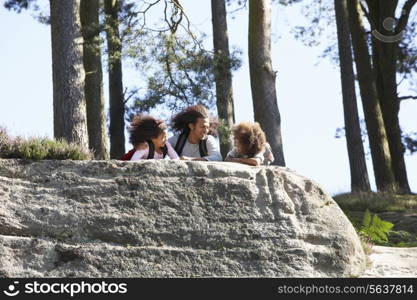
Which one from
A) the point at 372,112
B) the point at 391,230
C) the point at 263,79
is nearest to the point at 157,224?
the point at 391,230

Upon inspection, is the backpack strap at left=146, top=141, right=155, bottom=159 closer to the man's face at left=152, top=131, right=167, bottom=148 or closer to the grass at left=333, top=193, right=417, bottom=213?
the man's face at left=152, top=131, right=167, bottom=148

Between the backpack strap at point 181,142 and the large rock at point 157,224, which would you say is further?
the backpack strap at point 181,142

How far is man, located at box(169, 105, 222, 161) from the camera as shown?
7645 mm

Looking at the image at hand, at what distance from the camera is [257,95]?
12516 millimetres

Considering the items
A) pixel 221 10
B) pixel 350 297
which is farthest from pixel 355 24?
pixel 350 297

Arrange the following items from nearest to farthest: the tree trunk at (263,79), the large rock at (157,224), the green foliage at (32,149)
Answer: the large rock at (157,224), the green foliage at (32,149), the tree trunk at (263,79)

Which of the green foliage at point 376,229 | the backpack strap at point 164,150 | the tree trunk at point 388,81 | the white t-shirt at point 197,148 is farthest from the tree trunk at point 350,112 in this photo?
the backpack strap at point 164,150

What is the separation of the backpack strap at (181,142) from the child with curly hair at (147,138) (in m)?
0.43

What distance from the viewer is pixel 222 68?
48.2ft

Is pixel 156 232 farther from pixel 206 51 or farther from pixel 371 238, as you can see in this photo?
pixel 206 51

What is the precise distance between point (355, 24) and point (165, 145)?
11245 millimetres

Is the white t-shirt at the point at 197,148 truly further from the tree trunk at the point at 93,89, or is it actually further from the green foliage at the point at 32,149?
the tree trunk at the point at 93,89

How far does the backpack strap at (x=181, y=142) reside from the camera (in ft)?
25.2

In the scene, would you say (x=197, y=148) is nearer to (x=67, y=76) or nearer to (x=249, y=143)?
(x=249, y=143)
